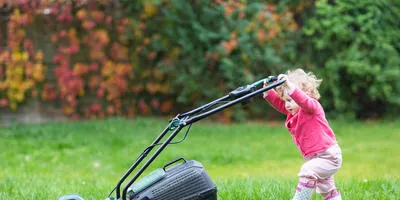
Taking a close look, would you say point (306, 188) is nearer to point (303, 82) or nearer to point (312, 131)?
point (312, 131)

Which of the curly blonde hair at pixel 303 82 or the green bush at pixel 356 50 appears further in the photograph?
the green bush at pixel 356 50

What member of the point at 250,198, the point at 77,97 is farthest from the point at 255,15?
the point at 250,198

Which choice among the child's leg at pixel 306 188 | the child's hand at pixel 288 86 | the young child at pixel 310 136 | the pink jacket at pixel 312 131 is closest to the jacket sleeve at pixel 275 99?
the young child at pixel 310 136

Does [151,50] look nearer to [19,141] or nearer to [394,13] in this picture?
[19,141]

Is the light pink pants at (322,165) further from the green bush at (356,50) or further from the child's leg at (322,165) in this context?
the green bush at (356,50)

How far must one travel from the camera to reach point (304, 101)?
3600mm

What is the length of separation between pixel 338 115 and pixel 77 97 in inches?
178

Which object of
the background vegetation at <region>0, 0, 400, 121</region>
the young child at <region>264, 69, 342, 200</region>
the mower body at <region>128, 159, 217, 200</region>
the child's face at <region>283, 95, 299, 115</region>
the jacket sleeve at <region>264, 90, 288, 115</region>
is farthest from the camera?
the background vegetation at <region>0, 0, 400, 121</region>

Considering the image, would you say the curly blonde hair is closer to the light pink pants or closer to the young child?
the young child

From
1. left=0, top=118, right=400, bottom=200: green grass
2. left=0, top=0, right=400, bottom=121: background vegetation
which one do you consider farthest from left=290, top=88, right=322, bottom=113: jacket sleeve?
left=0, top=0, right=400, bottom=121: background vegetation

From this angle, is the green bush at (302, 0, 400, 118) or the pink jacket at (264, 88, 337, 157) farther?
the green bush at (302, 0, 400, 118)

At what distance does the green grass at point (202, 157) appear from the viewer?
185 inches

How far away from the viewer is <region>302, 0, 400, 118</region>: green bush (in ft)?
32.9

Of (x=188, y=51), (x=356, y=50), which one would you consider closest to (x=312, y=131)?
(x=188, y=51)
